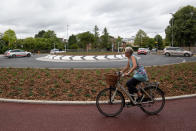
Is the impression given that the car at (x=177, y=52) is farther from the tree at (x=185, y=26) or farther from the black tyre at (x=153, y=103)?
the black tyre at (x=153, y=103)

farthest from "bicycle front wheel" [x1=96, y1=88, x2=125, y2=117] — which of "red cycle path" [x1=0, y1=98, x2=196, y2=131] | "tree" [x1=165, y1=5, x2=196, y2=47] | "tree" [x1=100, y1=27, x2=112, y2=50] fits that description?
"tree" [x1=100, y1=27, x2=112, y2=50]

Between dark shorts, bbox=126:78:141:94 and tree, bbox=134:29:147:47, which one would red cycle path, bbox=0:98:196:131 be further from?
tree, bbox=134:29:147:47

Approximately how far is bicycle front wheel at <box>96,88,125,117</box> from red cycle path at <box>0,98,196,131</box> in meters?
0.16

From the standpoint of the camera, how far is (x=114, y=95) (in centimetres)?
429

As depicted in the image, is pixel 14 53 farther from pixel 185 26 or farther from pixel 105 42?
pixel 105 42

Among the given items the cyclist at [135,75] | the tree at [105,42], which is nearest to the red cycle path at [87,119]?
the cyclist at [135,75]

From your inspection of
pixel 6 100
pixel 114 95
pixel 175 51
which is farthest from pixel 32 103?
pixel 175 51

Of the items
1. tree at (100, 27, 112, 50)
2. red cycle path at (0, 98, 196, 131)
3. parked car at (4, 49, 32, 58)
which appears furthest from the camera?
tree at (100, 27, 112, 50)

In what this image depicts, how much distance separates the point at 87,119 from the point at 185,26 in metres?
46.2

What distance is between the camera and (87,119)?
4086 millimetres

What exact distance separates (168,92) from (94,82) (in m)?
3.21

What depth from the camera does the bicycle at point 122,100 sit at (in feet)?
A: 13.9

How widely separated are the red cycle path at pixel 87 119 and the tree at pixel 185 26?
144 feet

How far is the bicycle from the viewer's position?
4227mm
